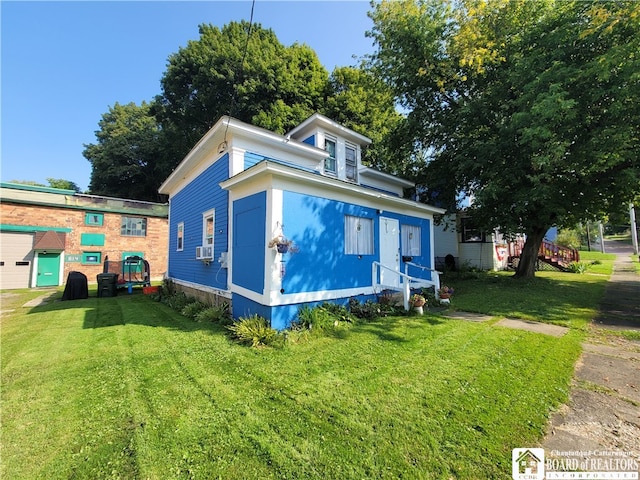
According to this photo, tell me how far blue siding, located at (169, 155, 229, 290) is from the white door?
4635 mm

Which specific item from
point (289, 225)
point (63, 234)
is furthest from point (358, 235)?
point (63, 234)

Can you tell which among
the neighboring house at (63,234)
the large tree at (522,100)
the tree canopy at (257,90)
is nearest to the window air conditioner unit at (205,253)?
the large tree at (522,100)

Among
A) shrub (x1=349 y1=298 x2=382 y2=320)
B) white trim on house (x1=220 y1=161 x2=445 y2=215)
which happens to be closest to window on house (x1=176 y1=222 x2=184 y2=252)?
white trim on house (x1=220 y1=161 x2=445 y2=215)

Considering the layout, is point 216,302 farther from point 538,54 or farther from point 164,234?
point 164,234

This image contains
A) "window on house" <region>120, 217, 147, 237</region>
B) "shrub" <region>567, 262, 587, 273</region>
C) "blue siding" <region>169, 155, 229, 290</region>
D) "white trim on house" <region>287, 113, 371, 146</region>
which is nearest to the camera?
"blue siding" <region>169, 155, 229, 290</region>

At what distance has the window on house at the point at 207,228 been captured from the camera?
8820 millimetres

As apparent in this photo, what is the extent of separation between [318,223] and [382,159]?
45.9ft

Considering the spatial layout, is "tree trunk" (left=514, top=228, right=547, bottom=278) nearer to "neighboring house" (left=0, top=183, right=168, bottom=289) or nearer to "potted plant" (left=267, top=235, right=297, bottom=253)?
"potted plant" (left=267, top=235, right=297, bottom=253)

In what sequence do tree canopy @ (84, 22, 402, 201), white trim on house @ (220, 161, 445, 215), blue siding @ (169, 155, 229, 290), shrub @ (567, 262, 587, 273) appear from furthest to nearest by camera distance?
1. tree canopy @ (84, 22, 402, 201)
2. shrub @ (567, 262, 587, 273)
3. blue siding @ (169, 155, 229, 290)
4. white trim on house @ (220, 161, 445, 215)

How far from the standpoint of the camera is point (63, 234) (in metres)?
16.9

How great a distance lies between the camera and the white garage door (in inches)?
604

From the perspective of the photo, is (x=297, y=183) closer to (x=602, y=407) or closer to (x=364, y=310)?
(x=364, y=310)

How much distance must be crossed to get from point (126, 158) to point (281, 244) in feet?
105

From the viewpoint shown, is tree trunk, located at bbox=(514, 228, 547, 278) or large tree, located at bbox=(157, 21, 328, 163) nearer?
tree trunk, located at bbox=(514, 228, 547, 278)
